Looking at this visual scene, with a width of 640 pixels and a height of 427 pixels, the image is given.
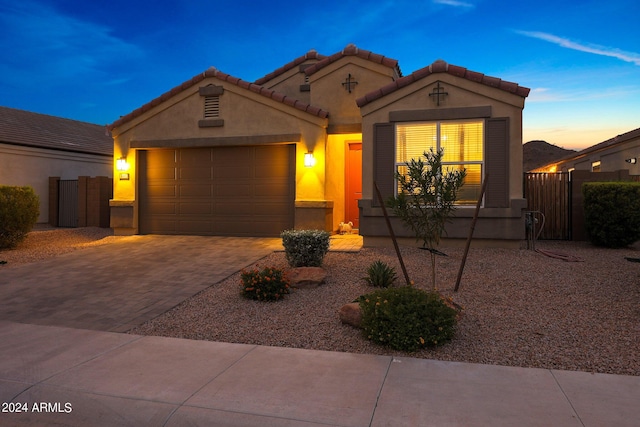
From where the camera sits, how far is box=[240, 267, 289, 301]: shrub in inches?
258

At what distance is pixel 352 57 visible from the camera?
41.9ft

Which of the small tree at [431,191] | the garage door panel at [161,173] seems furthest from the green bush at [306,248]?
the garage door panel at [161,173]

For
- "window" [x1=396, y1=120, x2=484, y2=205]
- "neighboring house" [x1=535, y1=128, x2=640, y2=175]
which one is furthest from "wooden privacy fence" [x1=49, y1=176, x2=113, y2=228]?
"neighboring house" [x1=535, y1=128, x2=640, y2=175]

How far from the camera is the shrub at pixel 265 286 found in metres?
6.55

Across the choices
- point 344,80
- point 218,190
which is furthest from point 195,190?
point 344,80

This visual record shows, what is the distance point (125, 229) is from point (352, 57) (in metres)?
8.55

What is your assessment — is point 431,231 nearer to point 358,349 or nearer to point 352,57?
point 358,349

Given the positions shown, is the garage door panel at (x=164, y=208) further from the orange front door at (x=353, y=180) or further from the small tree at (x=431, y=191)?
the small tree at (x=431, y=191)

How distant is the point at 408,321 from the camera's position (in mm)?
4730

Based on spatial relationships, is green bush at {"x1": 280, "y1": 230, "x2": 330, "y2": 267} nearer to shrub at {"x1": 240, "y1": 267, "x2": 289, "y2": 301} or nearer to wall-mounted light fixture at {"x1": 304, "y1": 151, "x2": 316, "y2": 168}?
shrub at {"x1": 240, "y1": 267, "x2": 289, "y2": 301}

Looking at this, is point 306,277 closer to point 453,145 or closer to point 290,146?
point 453,145

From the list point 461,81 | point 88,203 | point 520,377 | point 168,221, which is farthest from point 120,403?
point 88,203

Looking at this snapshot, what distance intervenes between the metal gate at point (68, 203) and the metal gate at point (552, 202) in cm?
1643

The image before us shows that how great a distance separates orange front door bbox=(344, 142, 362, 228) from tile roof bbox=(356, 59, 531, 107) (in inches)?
122
